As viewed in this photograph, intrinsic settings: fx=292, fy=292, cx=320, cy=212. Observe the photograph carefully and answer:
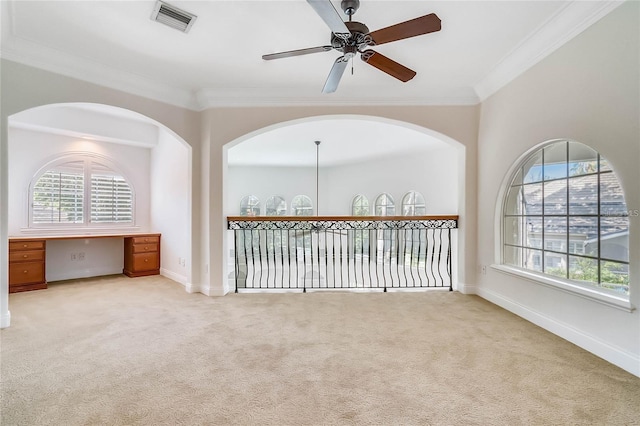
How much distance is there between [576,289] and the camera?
254 centimetres

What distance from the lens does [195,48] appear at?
3037 mm

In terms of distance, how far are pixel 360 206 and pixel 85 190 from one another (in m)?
A: 7.18

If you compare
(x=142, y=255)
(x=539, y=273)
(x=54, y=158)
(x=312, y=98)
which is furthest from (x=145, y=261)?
(x=539, y=273)

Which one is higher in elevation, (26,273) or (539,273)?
(539,273)

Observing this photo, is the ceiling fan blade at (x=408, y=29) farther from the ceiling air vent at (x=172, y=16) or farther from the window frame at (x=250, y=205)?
the window frame at (x=250, y=205)

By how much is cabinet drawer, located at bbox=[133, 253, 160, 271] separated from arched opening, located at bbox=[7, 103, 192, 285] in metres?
0.16

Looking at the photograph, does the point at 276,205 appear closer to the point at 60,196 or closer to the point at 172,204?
the point at 172,204

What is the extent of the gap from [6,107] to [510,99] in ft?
17.7

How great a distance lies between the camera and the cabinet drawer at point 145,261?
204 inches

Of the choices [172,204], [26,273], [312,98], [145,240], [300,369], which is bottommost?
[300,369]

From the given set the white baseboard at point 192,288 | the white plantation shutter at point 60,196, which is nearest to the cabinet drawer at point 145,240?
the white plantation shutter at point 60,196

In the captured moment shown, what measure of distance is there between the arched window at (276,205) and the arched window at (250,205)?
0.35 metres

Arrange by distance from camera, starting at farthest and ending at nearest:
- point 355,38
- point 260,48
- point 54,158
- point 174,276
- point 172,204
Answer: point 172,204
point 174,276
point 54,158
point 260,48
point 355,38

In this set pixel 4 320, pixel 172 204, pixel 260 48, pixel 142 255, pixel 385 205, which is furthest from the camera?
pixel 385 205
